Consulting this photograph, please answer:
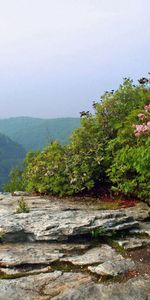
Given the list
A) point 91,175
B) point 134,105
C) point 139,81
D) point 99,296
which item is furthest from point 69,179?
point 99,296

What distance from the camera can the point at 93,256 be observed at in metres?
11.1

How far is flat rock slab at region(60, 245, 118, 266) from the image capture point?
35.1 feet

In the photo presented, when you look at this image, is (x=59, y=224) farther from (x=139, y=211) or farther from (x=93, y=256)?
(x=139, y=211)

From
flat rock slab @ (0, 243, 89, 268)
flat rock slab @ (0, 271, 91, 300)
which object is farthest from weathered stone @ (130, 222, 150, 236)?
flat rock slab @ (0, 271, 91, 300)

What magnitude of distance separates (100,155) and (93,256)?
6840mm

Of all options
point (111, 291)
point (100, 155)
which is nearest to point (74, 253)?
point (111, 291)

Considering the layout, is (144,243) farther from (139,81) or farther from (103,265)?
(139,81)

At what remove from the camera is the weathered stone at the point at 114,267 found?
9.97 m

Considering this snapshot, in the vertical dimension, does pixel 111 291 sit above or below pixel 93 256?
below

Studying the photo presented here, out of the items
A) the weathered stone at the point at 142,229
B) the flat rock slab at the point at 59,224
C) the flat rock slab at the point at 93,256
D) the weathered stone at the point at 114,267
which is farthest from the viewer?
the weathered stone at the point at 142,229

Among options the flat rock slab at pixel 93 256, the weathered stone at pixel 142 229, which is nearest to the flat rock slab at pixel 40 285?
the flat rock slab at pixel 93 256

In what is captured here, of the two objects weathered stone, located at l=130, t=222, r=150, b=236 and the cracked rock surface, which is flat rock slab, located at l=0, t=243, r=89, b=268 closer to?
the cracked rock surface

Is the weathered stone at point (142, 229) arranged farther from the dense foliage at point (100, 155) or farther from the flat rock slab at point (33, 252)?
the dense foliage at point (100, 155)

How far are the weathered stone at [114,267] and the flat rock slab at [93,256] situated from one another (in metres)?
0.31
